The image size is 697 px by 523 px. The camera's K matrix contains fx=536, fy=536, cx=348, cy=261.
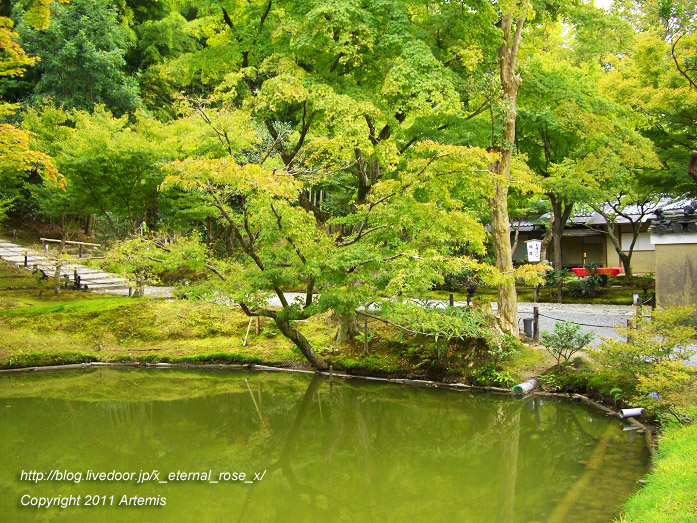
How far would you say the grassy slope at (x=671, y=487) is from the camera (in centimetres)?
445

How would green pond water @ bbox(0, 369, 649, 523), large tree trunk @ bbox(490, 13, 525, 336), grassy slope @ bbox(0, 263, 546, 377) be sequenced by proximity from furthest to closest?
grassy slope @ bbox(0, 263, 546, 377) < large tree trunk @ bbox(490, 13, 525, 336) < green pond water @ bbox(0, 369, 649, 523)

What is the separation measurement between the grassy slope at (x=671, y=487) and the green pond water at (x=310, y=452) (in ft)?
1.13

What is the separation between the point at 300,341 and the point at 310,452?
350 cm

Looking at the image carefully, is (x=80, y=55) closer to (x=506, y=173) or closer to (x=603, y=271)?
(x=506, y=173)

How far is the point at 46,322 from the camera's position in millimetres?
12812

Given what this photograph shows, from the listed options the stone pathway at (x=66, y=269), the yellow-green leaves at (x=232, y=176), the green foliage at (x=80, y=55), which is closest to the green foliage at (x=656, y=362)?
the yellow-green leaves at (x=232, y=176)

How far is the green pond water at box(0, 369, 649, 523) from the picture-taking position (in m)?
5.57

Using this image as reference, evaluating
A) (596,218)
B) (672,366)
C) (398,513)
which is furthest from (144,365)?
(596,218)

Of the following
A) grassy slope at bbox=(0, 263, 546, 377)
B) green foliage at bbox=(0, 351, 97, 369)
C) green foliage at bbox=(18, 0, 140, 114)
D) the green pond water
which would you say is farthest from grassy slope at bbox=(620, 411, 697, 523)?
green foliage at bbox=(18, 0, 140, 114)

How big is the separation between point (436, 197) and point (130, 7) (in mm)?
22750

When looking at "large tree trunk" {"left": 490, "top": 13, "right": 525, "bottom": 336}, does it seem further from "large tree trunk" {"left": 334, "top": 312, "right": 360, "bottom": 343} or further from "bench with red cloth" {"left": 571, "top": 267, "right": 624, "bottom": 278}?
"bench with red cloth" {"left": 571, "top": 267, "right": 624, "bottom": 278}

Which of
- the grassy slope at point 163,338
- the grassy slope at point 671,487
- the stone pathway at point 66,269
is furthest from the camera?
the stone pathway at point 66,269

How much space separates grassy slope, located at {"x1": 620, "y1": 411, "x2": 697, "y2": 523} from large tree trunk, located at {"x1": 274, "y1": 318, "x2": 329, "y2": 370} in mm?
6304

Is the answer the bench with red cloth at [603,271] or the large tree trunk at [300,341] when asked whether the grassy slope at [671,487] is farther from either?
the bench with red cloth at [603,271]
